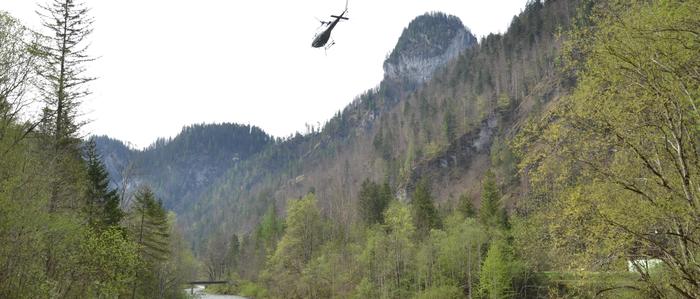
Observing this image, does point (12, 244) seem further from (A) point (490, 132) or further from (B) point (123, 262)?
(A) point (490, 132)

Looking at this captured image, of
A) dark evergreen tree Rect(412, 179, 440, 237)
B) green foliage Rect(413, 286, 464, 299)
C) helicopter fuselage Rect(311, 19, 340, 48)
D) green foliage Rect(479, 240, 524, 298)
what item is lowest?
green foliage Rect(413, 286, 464, 299)

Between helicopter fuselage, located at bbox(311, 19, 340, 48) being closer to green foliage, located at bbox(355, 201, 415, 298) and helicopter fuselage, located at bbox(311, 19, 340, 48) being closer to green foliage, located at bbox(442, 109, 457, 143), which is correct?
green foliage, located at bbox(355, 201, 415, 298)

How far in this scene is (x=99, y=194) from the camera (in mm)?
33750

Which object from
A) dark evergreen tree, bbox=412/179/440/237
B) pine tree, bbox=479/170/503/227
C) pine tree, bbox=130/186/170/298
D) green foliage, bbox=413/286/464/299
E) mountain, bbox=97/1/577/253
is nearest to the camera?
pine tree, bbox=130/186/170/298

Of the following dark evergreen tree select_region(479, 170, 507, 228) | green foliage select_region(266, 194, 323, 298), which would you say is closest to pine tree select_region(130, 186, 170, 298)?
green foliage select_region(266, 194, 323, 298)

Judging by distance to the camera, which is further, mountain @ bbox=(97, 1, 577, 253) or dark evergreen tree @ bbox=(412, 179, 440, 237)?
mountain @ bbox=(97, 1, 577, 253)

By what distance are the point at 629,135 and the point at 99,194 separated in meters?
31.7

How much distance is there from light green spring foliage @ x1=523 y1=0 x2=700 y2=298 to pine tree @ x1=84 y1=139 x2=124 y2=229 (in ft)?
94.3

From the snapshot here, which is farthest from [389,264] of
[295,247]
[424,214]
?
[295,247]

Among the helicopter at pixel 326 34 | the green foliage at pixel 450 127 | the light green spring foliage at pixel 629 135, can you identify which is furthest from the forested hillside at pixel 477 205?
the helicopter at pixel 326 34

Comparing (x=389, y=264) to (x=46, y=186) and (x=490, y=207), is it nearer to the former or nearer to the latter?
(x=490, y=207)

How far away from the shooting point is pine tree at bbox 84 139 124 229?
32778 mm

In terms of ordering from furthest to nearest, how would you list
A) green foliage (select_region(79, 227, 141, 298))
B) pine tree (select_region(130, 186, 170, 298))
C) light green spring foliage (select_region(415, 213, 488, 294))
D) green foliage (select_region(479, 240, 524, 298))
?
light green spring foliage (select_region(415, 213, 488, 294)) → green foliage (select_region(479, 240, 524, 298)) → pine tree (select_region(130, 186, 170, 298)) → green foliage (select_region(79, 227, 141, 298))

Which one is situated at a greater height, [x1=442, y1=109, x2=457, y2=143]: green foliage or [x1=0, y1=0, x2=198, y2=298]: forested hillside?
[x1=442, y1=109, x2=457, y2=143]: green foliage
